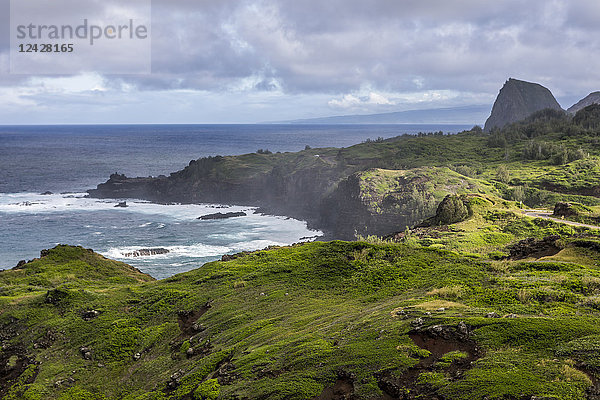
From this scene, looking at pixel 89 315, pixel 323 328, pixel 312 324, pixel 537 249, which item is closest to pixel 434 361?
pixel 323 328

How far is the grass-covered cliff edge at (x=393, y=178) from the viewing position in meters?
73.6

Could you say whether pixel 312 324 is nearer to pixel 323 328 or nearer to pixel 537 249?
pixel 323 328

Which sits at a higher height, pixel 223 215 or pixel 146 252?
pixel 223 215

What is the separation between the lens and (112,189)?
126 metres

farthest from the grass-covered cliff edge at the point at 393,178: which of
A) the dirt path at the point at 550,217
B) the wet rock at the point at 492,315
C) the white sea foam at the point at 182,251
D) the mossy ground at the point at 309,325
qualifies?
the wet rock at the point at 492,315

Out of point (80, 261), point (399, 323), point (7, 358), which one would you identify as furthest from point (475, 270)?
point (80, 261)

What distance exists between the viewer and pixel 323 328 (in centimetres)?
1573

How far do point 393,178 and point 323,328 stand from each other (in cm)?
7178

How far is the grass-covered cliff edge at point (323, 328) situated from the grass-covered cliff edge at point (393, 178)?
47.3 metres

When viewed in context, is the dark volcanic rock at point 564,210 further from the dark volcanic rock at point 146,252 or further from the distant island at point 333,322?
the dark volcanic rock at point 146,252

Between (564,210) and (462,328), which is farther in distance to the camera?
(564,210)

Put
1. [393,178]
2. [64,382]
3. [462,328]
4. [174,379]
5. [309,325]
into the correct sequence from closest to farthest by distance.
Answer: [462,328] → [174,379] → [309,325] → [64,382] → [393,178]

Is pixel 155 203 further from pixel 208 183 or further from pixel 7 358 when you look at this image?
pixel 7 358

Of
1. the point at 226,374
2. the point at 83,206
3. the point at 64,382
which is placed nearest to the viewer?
the point at 226,374
